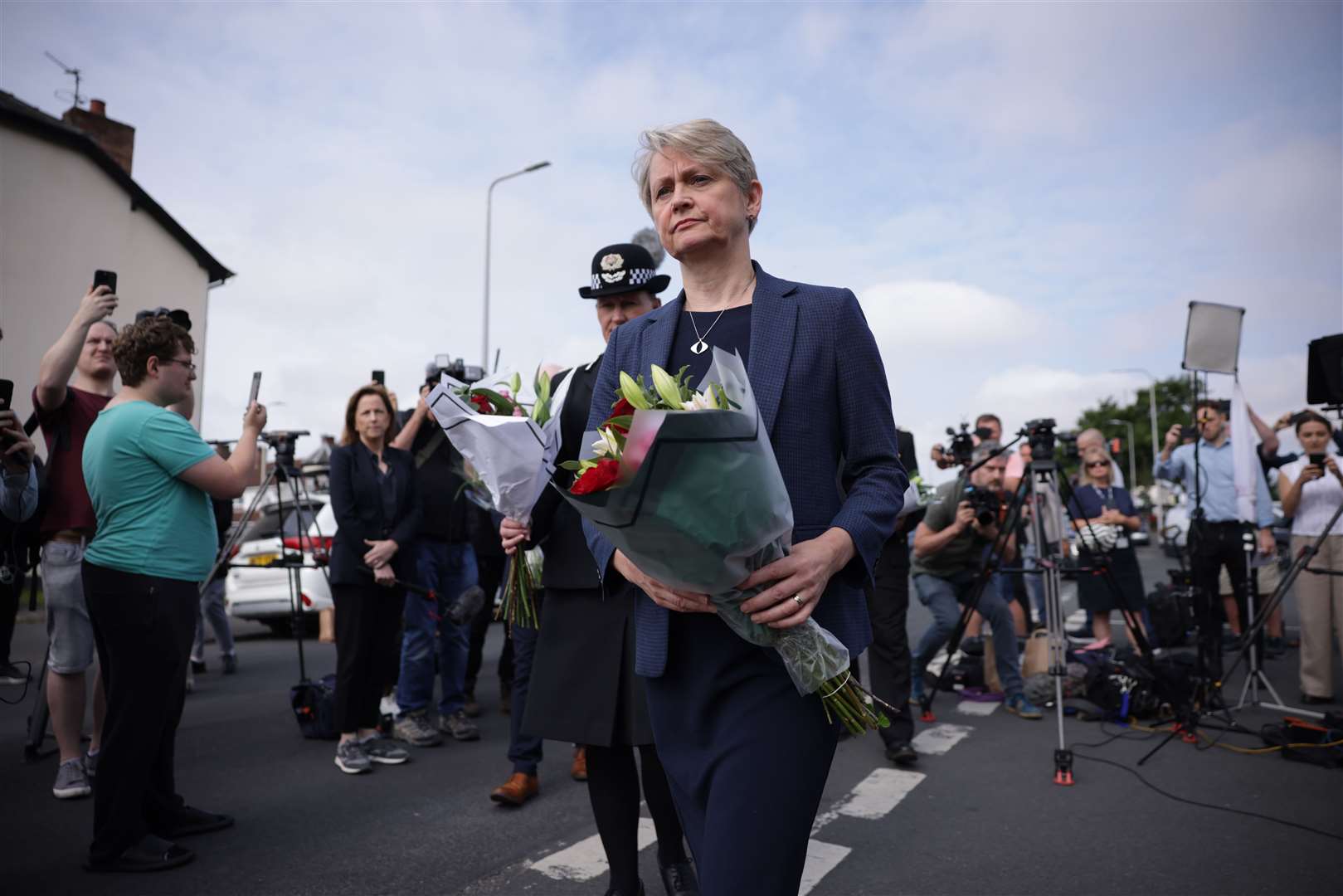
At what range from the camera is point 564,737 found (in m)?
3.02

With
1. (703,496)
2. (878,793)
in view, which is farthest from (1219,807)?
(703,496)

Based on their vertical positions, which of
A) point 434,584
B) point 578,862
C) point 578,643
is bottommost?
point 578,862

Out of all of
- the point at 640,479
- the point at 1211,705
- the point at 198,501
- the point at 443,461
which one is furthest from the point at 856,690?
the point at 1211,705

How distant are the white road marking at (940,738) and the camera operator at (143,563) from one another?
4.14 metres

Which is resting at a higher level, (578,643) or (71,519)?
(71,519)

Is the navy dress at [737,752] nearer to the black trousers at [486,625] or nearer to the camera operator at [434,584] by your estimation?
the camera operator at [434,584]

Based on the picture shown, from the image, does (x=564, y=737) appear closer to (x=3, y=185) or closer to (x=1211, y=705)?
(x=1211, y=705)

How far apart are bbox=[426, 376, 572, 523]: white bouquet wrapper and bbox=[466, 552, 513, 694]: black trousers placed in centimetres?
381

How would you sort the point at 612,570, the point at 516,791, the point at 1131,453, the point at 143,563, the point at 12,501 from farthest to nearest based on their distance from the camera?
the point at 1131,453 < the point at 516,791 < the point at 143,563 < the point at 12,501 < the point at 612,570

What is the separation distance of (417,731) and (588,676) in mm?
3266

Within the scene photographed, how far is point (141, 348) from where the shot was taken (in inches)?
149

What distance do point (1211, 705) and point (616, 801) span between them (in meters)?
5.23

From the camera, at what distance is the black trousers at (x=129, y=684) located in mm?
3488

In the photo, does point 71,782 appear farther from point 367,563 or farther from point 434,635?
point 434,635
